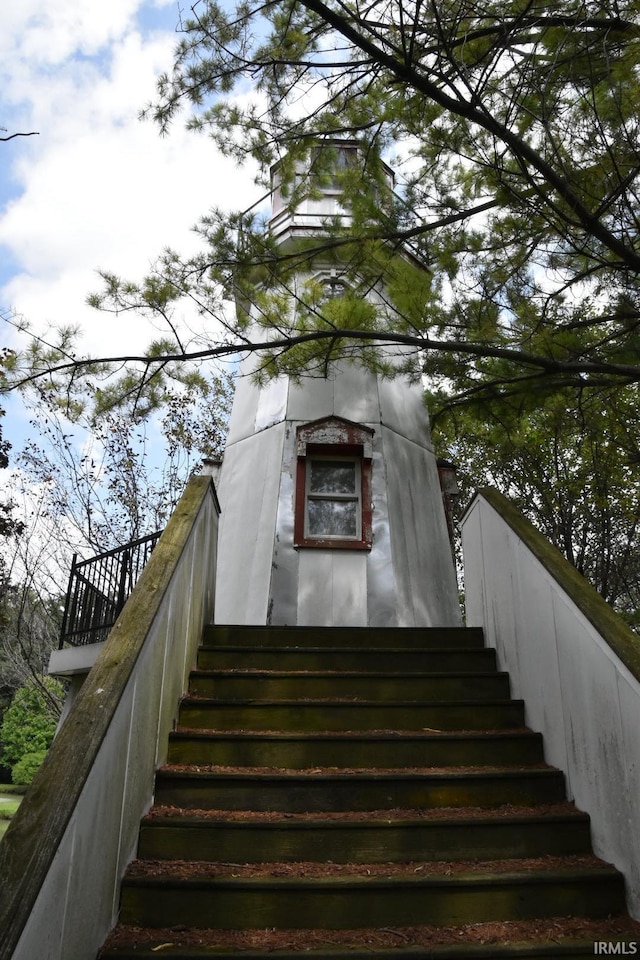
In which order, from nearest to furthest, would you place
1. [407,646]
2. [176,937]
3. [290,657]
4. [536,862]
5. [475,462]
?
[176,937]
[536,862]
[290,657]
[407,646]
[475,462]

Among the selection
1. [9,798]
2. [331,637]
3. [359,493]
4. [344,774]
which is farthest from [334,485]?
[9,798]

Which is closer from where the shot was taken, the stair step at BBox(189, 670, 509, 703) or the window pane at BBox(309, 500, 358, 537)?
the stair step at BBox(189, 670, 509, 703)

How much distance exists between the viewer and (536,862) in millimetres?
3039

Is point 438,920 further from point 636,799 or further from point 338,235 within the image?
point 338,235

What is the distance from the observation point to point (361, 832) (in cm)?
310

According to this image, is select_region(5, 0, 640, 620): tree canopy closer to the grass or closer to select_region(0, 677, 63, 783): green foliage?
the grass

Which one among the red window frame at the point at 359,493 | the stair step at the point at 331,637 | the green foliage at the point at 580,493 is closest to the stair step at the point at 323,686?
the stair step at the point at 331,637

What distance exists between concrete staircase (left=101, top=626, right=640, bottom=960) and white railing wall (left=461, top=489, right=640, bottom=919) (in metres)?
0.12

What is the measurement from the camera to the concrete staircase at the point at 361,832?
2.69 meters

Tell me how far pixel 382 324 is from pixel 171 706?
3104mm

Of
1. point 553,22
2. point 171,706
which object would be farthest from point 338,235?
point 171,706

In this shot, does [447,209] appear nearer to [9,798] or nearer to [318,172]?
[318,172]

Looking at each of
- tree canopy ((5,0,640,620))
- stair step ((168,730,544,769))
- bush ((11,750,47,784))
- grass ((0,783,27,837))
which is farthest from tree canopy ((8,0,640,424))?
bush ((11,750,47,784))

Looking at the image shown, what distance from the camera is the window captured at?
7215mm
